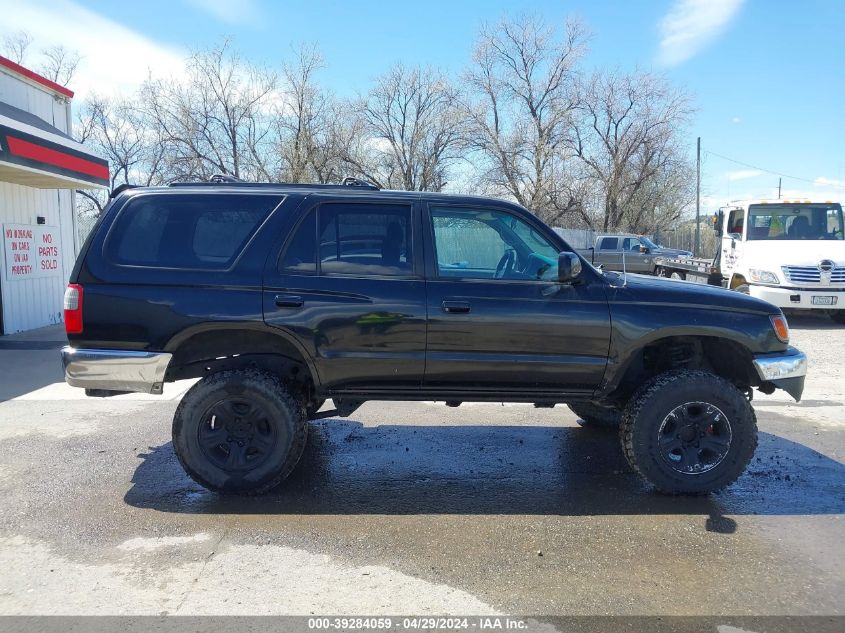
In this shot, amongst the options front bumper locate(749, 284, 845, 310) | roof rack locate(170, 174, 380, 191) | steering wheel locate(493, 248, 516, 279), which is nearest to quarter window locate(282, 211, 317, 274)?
roof rack locate(170, 174, 380, 191)

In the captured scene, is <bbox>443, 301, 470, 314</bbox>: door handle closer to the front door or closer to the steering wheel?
Answer: the front door

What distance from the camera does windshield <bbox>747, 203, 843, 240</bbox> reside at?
499 inches

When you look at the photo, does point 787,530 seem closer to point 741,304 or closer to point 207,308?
point 741,304

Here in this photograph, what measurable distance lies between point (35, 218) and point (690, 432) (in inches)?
501

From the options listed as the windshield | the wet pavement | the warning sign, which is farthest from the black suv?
the windshield

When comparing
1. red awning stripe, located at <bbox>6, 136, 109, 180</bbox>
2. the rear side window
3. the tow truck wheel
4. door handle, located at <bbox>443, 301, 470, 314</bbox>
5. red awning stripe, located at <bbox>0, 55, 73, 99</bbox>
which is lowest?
the tow truck wheel

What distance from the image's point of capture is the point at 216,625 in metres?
2.90

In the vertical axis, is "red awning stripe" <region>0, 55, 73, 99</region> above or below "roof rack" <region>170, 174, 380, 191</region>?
above

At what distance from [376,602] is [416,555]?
0.52 meters

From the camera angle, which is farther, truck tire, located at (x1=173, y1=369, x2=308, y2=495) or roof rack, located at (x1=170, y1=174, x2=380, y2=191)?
roof rack, located at (x1=170, y1=174, x2=380, y2=191)

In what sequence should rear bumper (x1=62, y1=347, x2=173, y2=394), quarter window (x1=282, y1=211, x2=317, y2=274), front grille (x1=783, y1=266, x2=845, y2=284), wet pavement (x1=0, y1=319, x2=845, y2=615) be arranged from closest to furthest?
wet pavement (x1=0, y1=319, x2=845, y2=615) → rear bumper (x1=62, y1=347, x2=173, y2=394) → quarter window (x1=282, y1=211, x2=317, y2=274) → front grille (x1=783, y1=266, x2=845, y2=284)

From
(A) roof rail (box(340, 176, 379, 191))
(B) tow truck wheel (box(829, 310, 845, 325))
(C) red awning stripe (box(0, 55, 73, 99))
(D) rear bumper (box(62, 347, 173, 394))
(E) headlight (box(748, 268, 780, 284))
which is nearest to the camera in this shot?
(D) rear bumper (box(62, 347, 173, 394))

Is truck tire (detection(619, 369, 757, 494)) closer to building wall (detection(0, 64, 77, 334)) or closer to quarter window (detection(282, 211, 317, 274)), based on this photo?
quarter window (detection(282, 211, 317, 274))

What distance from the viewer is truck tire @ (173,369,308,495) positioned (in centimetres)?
425
